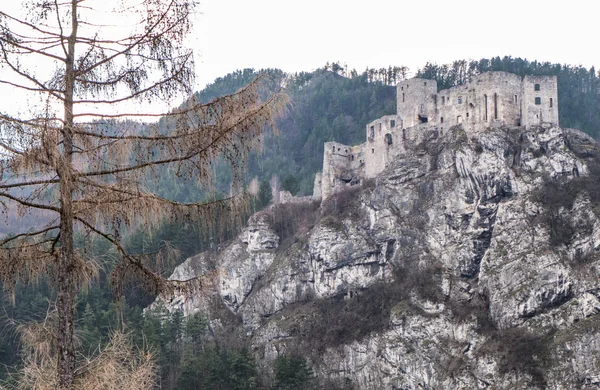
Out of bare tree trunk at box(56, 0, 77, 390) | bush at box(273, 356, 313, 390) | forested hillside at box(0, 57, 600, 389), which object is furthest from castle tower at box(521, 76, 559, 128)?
bare tree trunk at box(56, 0, 77, 390)

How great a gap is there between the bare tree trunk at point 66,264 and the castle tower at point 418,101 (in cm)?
7104

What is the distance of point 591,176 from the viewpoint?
7294cm

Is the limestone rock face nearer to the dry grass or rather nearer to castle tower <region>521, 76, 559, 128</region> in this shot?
castle tower <region>521, 76, 559, 128</region>

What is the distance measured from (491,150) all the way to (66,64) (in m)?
66.2

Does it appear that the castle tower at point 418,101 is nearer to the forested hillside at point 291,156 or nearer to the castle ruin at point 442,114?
the castle ruin at point 442,114

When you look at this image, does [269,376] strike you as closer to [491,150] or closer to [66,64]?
[491,150]

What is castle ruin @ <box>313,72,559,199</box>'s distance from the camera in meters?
75.3

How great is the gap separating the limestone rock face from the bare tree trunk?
179 ft

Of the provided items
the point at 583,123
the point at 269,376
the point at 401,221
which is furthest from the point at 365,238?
the point at 583,123

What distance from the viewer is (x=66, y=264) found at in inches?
414

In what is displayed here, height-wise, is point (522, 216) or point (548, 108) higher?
point (548, 108)

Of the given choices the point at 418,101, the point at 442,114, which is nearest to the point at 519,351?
the point at 442,114

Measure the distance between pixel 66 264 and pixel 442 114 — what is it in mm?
70048

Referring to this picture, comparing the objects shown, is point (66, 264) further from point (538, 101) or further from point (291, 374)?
point (538, 101)
